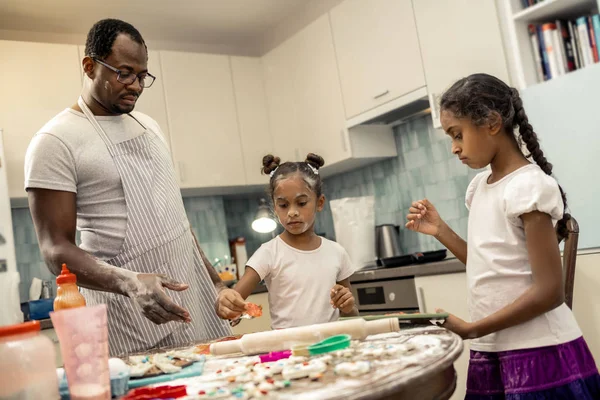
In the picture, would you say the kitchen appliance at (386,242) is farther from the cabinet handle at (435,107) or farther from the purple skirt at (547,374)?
the purple skirt at (547,374)

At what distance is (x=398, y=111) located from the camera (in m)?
3.40

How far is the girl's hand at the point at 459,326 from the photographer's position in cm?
125

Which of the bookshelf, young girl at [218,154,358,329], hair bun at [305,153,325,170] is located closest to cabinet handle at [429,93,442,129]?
the bookshelf

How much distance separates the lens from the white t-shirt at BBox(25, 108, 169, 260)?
59.7 inches

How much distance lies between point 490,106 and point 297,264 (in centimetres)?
76

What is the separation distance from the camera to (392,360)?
2.77ft

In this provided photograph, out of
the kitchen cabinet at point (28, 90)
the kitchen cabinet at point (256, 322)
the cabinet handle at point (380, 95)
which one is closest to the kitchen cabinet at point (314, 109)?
the cabinet handle at point (380, 95)

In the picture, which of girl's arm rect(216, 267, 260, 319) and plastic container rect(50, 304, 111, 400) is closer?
plastic container rect(50, 304, 111, 400)

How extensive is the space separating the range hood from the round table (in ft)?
7.37

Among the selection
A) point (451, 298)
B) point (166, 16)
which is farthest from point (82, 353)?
point (166, 16)

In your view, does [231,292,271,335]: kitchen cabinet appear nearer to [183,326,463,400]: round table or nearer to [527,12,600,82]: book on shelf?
[527,12,600,82]: book on shelf

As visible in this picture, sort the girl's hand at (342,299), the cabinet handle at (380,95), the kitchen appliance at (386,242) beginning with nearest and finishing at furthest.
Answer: the girl's hand at (342,299)
the cabinet handle at (380,95)
the kitchen appliance at (386,242)

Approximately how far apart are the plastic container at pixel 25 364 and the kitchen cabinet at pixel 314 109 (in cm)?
290

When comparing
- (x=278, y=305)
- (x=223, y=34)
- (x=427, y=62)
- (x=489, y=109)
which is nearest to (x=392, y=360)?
(x=489, y=109)
